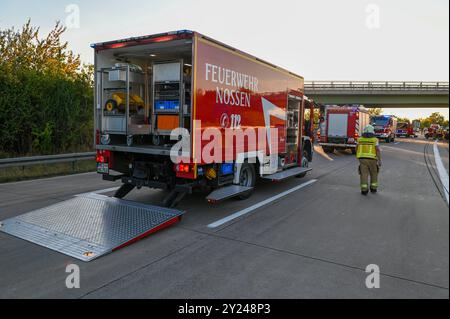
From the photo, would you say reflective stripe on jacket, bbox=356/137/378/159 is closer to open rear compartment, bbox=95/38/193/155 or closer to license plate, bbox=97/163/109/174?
open rear compartment, bbox=95/38/193/155

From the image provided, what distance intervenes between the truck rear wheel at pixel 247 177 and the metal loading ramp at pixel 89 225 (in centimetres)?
222

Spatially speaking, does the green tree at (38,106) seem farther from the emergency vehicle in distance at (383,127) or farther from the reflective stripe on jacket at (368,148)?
the emergency vehicle in distance at (383,127)

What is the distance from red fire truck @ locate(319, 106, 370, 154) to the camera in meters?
21.0

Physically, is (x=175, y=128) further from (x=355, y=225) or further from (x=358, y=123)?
(x=358, y=123)

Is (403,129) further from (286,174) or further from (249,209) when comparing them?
(249,209)

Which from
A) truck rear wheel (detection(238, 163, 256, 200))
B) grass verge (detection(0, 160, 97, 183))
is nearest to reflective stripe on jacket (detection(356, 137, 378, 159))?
truck rear wheel (detection(238, 163, 256, 200))

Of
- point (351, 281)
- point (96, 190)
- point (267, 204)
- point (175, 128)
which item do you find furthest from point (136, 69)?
point (351, 281)

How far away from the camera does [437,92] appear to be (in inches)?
1651

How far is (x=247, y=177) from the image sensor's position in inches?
317

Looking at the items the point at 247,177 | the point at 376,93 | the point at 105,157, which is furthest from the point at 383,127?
the point at 105,157

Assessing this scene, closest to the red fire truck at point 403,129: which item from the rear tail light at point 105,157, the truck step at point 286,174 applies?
the truck step at point 286,174

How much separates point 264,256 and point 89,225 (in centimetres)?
271

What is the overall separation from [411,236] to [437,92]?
43.4m

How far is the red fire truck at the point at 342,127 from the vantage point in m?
21.0
